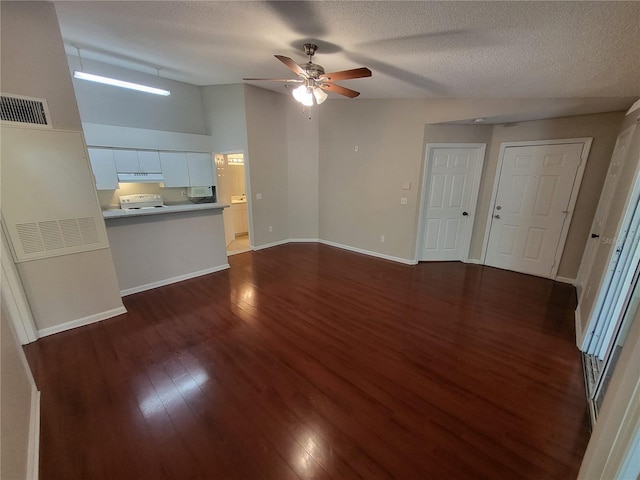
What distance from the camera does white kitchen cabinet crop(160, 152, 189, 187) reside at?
4.69 m

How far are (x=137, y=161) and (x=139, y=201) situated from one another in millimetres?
741

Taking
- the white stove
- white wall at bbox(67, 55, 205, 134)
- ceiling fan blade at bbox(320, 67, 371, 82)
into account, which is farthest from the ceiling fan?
the white stove

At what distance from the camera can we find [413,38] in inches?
76.7

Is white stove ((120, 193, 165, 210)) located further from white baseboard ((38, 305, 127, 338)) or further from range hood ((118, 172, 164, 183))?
white baseboard ((38, 305, 127, 338))

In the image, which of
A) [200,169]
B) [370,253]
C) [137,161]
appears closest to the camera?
[137,161]

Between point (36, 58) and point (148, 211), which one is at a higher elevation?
point (36, 58)

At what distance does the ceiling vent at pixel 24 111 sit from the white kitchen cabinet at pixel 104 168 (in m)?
2.25

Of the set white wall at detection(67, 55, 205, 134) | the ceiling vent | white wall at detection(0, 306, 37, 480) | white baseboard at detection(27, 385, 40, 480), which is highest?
white wall at detection(67, 55, 205, 134)

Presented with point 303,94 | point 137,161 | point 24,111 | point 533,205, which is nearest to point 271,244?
point 137,161

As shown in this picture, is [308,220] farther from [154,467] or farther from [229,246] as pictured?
[154,467]

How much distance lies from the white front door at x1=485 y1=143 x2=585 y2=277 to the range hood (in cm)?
593

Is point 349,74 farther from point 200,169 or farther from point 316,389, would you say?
point 200,169

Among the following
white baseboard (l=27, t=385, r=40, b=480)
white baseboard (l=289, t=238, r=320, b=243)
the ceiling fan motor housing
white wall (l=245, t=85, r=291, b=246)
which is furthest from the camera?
white baseboard (l=289, t=238, r=320, b=243)

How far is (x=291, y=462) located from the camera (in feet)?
4.51
